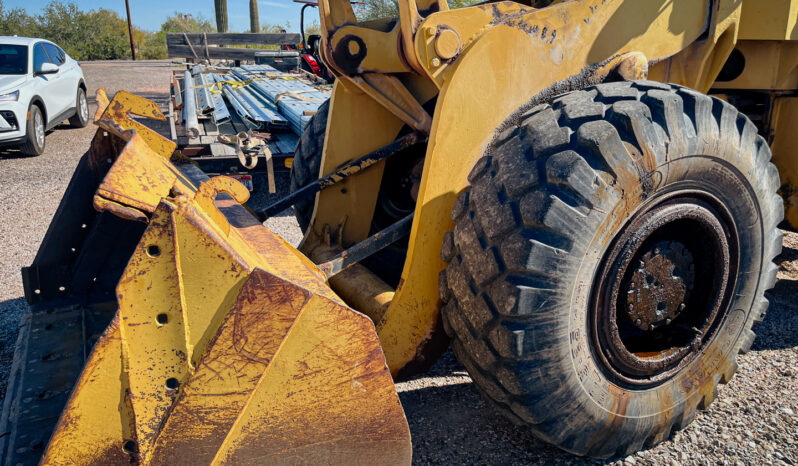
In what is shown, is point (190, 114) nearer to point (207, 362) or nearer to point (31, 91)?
point (31, 91)

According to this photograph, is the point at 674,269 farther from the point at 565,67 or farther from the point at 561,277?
the point at 565,67

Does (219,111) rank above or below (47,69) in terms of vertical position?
below

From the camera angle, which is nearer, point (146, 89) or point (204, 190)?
point (204, 190)

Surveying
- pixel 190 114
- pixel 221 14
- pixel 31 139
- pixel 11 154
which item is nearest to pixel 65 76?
pixel 11 154

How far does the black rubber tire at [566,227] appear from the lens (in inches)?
74.7


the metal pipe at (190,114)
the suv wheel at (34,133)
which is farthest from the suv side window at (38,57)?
the metal pipe at (190,114)

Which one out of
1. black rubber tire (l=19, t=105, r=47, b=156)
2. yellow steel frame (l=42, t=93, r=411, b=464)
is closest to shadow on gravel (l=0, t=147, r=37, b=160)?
black rubber tire (l=19, t=105, r=47, b=156)

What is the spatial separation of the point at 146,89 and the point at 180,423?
19753mm

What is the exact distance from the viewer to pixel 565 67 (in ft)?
7.59

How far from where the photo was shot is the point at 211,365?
1693mm

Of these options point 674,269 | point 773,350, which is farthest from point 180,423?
point 773,350

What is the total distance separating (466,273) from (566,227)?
0.37 meters

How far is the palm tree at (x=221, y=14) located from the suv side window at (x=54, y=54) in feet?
71.7

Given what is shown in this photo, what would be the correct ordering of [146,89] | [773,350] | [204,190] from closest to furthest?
1. [204,190]
2. [773,350]
3. [146,89]
